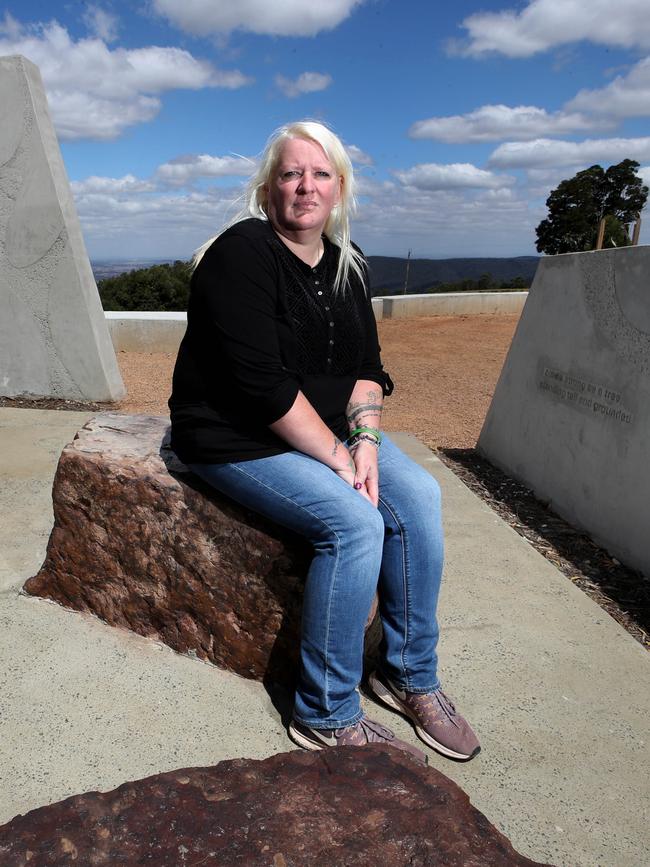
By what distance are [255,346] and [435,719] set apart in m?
1.23

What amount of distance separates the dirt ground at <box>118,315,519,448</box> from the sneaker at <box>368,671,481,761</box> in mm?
3583

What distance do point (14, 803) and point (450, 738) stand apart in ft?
3.89

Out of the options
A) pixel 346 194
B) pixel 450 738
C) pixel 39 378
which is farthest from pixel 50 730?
pixel 39 378

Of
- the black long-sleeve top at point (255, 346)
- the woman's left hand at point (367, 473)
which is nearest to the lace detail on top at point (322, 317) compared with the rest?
the black long-sleeve top at point (255, 346)

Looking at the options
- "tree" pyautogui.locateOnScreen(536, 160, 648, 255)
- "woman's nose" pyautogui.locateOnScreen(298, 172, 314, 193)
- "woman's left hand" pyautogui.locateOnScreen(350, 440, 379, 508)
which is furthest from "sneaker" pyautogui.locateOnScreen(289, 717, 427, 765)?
"tree" pyautogui.locateOnScreen(536, 160, 648, 255)

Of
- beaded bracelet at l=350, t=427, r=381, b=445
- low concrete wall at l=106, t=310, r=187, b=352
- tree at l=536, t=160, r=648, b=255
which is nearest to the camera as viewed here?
beaded bracelet at l=350, t=427, r=381, b=445

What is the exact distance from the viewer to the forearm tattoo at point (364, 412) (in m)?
2.47

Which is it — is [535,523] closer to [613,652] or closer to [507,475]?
[507,475]

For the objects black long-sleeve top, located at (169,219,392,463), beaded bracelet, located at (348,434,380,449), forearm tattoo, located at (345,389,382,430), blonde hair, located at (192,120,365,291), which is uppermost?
blonde hair, located at (192,120,365,291)

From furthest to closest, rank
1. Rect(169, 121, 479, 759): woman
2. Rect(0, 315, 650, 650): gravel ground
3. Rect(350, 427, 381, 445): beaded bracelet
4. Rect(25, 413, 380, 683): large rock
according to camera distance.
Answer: Rect(0, 315, 650, 650): gravel ground, Rect(350, 427, 381, 445): beaded bracelet, Rect(25, 413, 380, 683): large rock, Rect(169, 121, 479, 759): woman

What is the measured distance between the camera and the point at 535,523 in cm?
411

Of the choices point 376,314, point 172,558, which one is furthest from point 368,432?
point 376,314

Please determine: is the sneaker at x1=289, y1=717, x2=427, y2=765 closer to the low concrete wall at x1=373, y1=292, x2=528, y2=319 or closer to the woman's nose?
the woman's nose

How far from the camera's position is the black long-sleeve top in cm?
206
